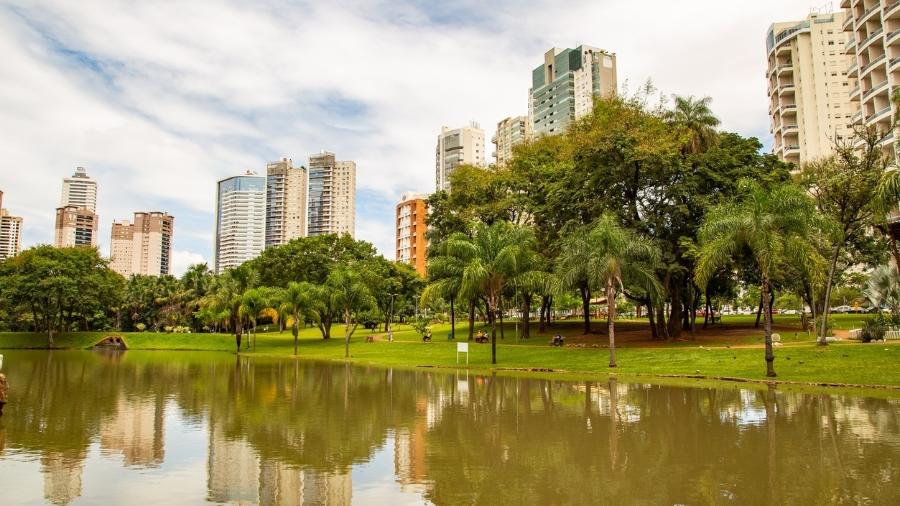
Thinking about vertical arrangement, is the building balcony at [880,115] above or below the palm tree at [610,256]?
above

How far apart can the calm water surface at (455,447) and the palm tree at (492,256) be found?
1096 centimetres

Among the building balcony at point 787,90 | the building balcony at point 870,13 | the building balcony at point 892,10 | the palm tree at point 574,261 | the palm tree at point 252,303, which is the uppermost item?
the building balcony at point 787,90

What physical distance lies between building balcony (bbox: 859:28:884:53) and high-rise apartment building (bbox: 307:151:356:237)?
14824cm

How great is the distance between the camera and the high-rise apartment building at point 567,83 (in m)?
157

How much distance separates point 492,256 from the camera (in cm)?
3422

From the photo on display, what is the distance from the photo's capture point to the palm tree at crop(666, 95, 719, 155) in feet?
131

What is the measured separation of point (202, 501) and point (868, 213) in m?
31.4

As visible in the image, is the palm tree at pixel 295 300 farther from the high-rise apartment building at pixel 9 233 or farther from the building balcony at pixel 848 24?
the high-rise apartment building at pixel 9 233

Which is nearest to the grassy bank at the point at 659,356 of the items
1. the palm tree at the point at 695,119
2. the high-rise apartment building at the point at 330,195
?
the palm tree at the point at 695,119

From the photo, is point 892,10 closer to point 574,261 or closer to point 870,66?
point 870,66

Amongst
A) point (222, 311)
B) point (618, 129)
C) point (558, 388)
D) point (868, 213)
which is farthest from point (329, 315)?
point (868, 213)

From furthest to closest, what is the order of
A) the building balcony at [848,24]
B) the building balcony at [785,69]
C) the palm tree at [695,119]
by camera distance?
the building balcony at [785,69] < the building balcony at [848,24] < the palm tree at [695,119]

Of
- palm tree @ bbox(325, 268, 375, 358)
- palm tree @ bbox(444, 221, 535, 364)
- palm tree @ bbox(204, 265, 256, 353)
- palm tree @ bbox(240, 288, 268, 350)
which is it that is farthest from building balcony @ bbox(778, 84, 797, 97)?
palm tree @ bbox(240, 288, 268, 350)

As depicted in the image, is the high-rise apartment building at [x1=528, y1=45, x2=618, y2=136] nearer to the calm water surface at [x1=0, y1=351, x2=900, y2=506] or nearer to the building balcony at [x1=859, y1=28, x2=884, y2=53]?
the building balcony at [x1=859, y1=28, x2=884, y2=53]
